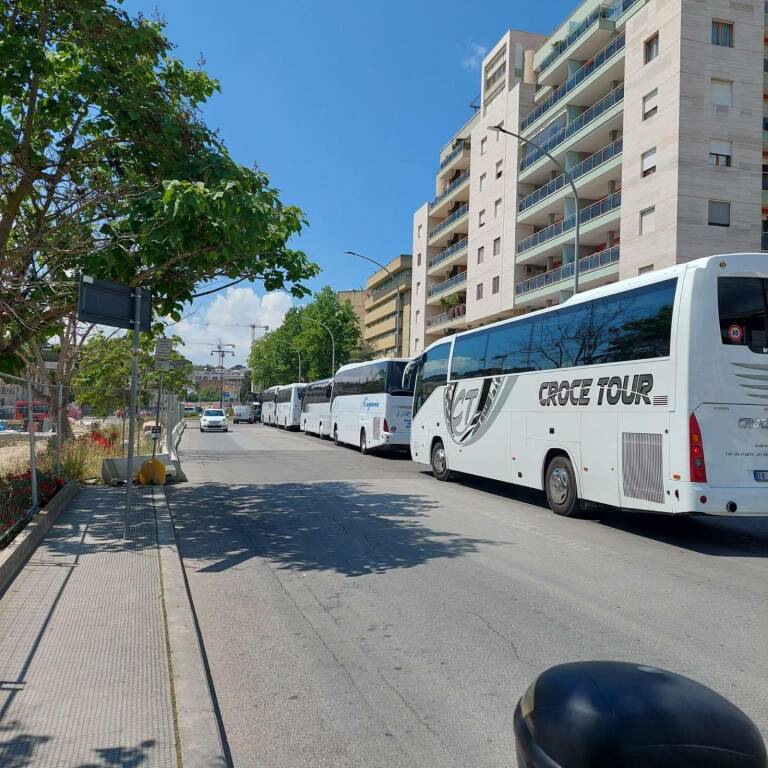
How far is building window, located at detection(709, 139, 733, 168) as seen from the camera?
28.1m

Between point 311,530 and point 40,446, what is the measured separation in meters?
5.13

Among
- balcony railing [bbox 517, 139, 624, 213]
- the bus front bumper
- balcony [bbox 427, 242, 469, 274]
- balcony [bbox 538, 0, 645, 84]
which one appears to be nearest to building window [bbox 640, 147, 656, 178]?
balcony railing [bbox 517, 139, 624, 213]

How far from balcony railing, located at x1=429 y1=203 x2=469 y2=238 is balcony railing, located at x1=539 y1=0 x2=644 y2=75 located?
11058 mm

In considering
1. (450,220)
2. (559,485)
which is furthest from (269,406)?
(559,485)

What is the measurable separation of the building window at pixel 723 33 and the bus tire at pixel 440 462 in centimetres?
2310

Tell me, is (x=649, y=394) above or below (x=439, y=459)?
above

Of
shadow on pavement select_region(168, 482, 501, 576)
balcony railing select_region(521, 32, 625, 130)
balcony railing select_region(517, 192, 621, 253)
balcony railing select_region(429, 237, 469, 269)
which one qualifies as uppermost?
balcony railing select_region(521, 32, 625, 130)

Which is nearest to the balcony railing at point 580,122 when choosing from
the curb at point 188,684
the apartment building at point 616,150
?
the apartment building at point 616,150

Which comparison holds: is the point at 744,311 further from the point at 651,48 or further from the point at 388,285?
the point at 388,285

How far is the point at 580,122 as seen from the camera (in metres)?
34.1

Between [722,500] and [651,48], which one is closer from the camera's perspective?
[722,500]

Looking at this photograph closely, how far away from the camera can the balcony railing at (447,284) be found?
156 ft

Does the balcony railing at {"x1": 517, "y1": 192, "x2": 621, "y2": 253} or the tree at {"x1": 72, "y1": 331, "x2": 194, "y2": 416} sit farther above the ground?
the balcony railing at {"x1": 517, "y1": 192, "x2": 621, "y2": 253}

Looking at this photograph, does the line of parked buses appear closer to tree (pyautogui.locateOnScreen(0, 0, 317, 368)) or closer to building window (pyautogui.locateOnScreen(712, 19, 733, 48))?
tree (pyautogui.locateOnScreen(0, 0, 317, 368))
